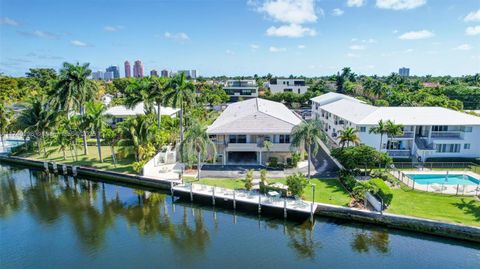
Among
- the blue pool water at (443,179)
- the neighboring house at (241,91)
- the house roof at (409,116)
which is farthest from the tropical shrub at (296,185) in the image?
the neighboring house at (241,91)

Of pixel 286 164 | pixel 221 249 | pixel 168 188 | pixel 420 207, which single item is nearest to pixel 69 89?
pixel 168 188

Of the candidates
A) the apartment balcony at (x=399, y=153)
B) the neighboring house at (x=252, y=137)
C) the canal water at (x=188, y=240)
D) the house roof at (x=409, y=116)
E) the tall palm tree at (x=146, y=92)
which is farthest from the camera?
the tall palm tree at (x=146, y=92)

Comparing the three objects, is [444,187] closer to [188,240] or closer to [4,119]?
[188,240]

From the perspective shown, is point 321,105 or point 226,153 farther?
point 321,105

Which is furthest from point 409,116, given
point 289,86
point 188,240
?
point 289,86

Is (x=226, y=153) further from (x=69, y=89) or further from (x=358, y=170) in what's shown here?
(x=69, y=89)

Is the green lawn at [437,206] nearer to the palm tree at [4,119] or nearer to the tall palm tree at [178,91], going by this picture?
the tall palm tree at [178,91]

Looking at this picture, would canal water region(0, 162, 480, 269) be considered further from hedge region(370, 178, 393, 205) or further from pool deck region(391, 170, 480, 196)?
pool deck region(391, 170, 480, 196)
